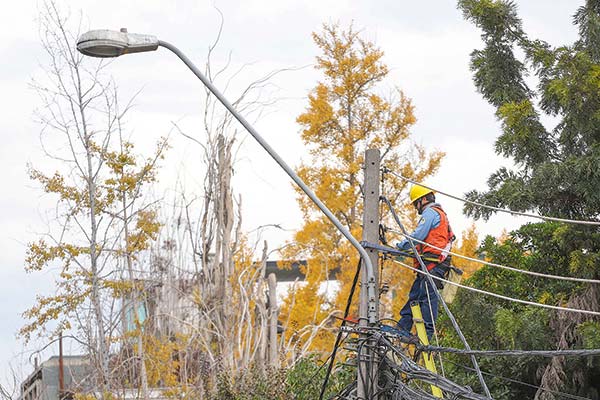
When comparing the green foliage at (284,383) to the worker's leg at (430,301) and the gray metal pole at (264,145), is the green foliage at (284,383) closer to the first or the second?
the worker's leg at (430,301)

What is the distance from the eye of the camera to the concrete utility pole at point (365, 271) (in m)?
13.0

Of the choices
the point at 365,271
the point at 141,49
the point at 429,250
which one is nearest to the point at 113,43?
the point at 141,49

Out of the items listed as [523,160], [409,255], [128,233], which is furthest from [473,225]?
[409,255]

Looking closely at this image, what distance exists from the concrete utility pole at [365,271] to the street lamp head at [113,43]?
263 cm

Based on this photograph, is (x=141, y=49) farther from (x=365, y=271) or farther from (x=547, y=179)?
(x=547, y=179)

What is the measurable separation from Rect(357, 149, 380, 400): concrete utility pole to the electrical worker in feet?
2.41

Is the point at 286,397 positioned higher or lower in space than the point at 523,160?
lower

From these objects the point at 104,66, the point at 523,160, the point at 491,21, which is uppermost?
the point at 104,66

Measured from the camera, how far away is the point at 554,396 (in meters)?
18.8

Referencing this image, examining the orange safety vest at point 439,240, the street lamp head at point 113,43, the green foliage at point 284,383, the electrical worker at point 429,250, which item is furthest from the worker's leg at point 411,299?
the green foliage at point 284,383

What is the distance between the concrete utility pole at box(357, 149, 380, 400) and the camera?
1303 centimetres

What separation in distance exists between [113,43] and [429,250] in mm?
4158

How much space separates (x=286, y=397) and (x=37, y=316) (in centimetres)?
956

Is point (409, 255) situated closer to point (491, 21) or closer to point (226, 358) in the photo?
point (491, 21)
